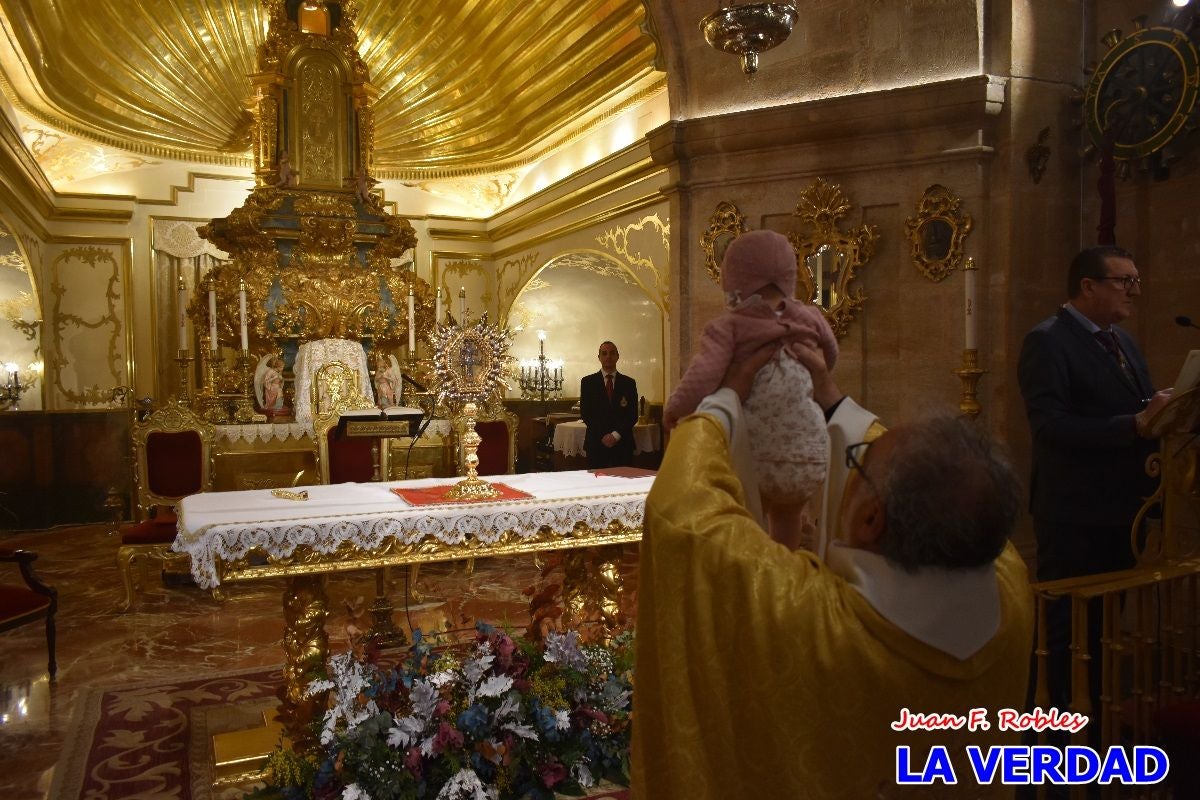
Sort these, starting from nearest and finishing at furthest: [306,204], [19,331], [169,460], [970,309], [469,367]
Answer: [970,309]
[469,367]
[169,460]
[19,331]
[306,204]

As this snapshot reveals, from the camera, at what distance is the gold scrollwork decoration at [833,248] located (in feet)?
17.6

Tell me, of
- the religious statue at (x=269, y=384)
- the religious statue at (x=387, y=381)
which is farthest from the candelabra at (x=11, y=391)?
the religious statue at (x=387, y=381)

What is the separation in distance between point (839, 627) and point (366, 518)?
8.04 ft

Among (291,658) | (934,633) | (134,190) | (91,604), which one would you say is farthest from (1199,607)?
(134,190)

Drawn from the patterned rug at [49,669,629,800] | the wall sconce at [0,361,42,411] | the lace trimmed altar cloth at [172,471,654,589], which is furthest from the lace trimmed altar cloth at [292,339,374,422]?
the lace trimmed altar cloth at [172,471,654,589]

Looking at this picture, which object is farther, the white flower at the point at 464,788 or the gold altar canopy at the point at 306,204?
the gold altar canopy at the point at 306,204

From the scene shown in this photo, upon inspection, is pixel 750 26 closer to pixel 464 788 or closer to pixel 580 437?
pixel 464 788

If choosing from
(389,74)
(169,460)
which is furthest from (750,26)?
(389,74)

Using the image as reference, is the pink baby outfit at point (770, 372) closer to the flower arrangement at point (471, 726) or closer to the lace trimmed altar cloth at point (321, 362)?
the flower arrangement at point (471, 726)

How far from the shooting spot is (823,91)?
217 inches

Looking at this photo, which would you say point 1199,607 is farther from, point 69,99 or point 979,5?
point 69,99

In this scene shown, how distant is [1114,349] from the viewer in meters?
3.38

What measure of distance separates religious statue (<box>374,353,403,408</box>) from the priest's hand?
8.50 metres

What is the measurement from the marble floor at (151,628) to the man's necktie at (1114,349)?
8.15 feet
